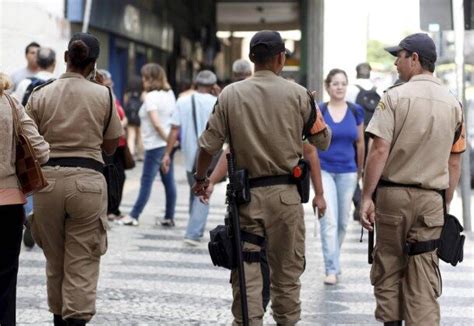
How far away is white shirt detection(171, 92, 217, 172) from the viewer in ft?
38.5

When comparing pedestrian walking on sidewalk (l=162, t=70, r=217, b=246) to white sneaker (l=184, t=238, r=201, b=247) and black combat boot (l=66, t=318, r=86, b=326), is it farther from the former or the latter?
black combat boot (l=66, t=318, r=86, b=326)

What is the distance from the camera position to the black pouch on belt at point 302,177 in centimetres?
652

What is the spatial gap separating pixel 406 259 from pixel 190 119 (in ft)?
18.2

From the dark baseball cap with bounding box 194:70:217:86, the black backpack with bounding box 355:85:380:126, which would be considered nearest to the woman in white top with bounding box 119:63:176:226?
the dark baseball cap with bounding box 194:70:217:86

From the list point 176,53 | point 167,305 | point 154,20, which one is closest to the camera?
point 167,305

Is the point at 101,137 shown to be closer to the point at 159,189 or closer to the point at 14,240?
the point at 14,240

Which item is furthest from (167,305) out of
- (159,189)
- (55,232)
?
(159,189)

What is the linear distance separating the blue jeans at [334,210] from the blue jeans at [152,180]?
3.83 meters

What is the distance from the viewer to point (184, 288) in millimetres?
9164

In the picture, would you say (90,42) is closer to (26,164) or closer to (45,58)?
(26,164)

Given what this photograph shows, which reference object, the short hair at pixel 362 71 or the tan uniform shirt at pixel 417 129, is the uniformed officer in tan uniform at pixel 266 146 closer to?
the tan uniform shirt at pixel 417 129

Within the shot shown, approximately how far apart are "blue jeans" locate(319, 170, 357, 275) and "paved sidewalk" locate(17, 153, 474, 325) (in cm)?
26

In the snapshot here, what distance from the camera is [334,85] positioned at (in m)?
9.30

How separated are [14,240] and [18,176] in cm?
37
